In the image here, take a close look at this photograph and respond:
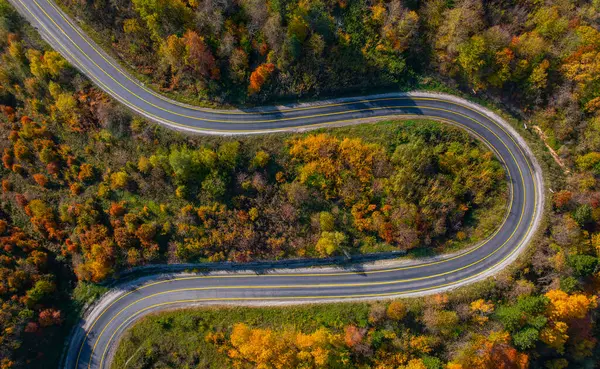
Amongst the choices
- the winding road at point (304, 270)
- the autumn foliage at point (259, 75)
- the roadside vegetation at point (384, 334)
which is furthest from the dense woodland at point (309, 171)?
the winding road at point (304, 270)

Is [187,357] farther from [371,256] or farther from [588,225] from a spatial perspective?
[588,225]

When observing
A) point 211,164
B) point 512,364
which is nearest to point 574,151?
point 512,364

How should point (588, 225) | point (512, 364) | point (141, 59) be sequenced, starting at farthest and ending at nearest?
point (141, 59)
point (588, 225)
point (512, 364)

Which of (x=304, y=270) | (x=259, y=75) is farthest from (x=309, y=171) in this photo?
(x=259, y=75)

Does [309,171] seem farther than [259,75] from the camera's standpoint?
No

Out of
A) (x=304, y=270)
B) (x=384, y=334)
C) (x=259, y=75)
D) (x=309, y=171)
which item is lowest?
(x=384, y=334)

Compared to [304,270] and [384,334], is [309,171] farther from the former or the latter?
[384,334]
